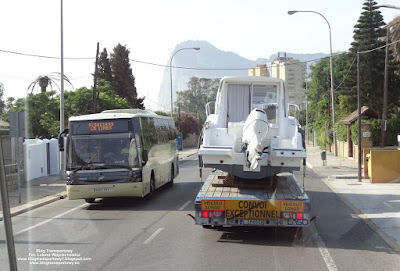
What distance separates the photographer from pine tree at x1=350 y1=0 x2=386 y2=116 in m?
38.6

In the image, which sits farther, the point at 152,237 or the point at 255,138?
the point at 152,237

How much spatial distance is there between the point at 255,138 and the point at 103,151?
20.7 feet

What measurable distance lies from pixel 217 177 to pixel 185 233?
6.04ft

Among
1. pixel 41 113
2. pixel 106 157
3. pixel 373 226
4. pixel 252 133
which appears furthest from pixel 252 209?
pixel 41 113

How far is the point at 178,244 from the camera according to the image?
940cm

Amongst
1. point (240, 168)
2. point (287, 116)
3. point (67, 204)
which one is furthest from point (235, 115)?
point (67, 204)

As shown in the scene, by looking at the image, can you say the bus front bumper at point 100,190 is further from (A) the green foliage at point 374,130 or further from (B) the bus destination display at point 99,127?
(A) the green foliage at point 374,130

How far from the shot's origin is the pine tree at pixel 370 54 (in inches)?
1521

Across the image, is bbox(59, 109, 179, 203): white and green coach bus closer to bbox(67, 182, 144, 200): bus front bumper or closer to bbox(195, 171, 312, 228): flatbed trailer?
bbox(67, 182, 144, 200): bus front bumper

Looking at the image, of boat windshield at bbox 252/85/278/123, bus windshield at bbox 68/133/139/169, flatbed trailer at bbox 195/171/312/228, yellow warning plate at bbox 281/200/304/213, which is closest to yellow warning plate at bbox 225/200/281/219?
flatbed trailer at bbox 195/171/312/228

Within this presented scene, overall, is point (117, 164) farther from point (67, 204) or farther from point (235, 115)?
point (235, 115)

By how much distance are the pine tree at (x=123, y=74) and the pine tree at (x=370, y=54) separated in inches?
1253

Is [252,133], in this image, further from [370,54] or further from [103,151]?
[370,54]

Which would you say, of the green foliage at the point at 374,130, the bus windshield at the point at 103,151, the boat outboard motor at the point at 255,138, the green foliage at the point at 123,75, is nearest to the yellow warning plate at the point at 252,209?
the boat outboard motor at the point at 255,138
